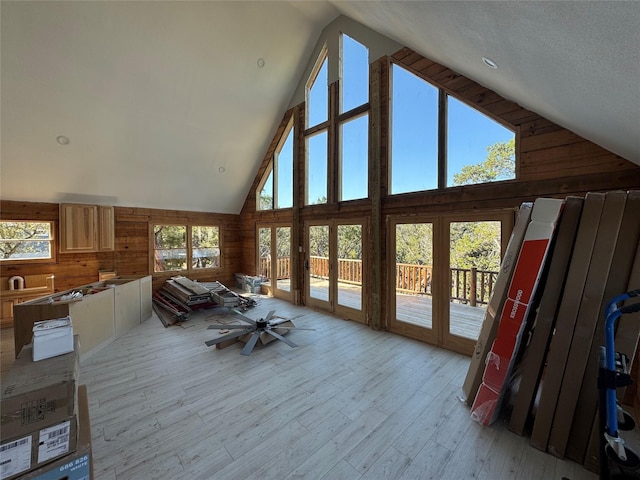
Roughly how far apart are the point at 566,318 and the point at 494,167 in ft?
7.29

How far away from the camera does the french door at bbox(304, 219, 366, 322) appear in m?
5.28

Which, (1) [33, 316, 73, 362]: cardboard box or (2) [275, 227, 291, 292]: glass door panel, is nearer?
(1) [33, 316, 73, 362]: cardboard box

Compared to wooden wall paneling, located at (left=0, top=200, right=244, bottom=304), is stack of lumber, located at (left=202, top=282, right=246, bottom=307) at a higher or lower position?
lower

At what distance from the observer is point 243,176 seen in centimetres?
775

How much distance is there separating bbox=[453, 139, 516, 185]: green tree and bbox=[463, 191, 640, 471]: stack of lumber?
1.24 metres

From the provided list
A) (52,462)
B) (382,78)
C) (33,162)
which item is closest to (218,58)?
(382,78)

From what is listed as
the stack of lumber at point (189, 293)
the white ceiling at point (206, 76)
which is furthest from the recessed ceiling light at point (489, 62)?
the stack of lumber at point (189, 293)

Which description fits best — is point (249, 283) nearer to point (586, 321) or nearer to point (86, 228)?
point (86, 228)

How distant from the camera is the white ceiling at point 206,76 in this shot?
1.47 meters

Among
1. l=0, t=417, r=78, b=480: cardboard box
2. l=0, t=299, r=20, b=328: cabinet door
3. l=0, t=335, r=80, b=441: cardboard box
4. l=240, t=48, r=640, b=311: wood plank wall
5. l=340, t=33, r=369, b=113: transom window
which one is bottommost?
l=0, t=299, r=20, b=328: cabinet door

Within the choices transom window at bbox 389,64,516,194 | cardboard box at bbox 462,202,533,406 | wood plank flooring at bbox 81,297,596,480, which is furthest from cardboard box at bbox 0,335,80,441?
transom window at bbox 389,64,516,194

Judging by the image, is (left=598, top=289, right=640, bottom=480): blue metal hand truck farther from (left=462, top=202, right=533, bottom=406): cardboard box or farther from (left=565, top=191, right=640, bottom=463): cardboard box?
(left=462, top=202, right=533, bottom=406): cardboard box

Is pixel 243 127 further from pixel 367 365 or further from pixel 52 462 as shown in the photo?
pixel 52 462

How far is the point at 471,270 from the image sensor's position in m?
3.90
